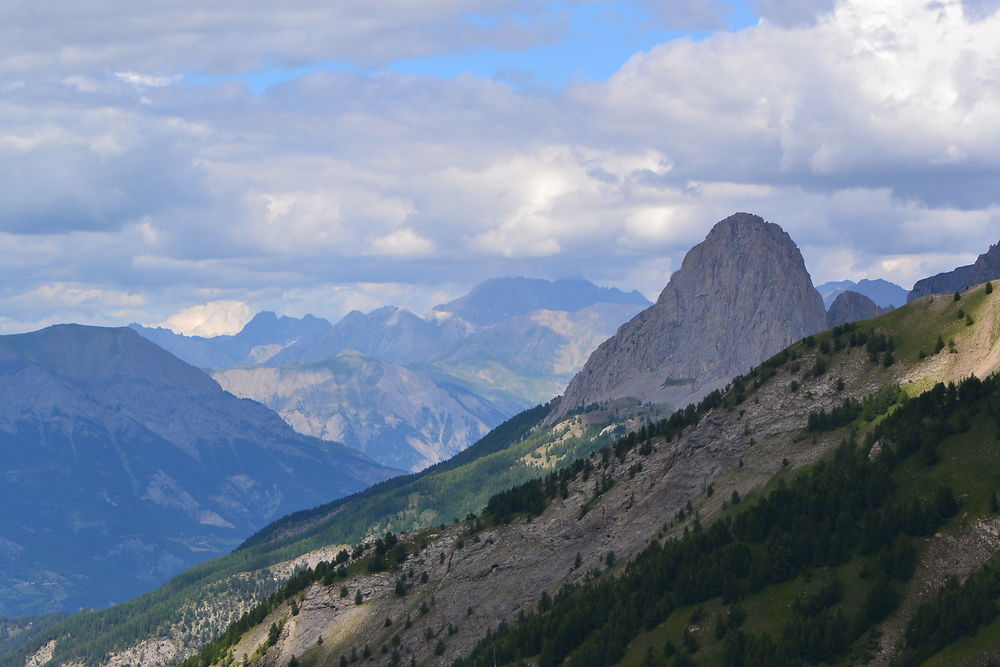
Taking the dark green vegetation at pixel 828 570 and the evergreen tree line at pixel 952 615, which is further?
the dark green vegetation at pixel 828 570

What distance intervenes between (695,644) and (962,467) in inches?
1716

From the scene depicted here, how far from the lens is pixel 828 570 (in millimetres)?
171250

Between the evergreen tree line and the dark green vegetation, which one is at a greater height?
the dark green vegetation

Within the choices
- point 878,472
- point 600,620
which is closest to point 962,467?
point 878,472

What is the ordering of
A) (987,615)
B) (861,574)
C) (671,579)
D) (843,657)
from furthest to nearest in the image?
(671,579) → (861,574) → (843,657) → (987,615)

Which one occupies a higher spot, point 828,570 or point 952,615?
point 828,570

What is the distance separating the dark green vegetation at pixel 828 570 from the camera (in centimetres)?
15312

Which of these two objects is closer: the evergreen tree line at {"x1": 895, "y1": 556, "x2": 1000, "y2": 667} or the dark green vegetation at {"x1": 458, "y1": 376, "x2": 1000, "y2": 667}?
the evergreen tree line at {"x1": 895, "y1": 556, "x2": 1000, "y2": 667}

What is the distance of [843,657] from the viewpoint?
495 feet

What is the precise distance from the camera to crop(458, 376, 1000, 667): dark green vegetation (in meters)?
153

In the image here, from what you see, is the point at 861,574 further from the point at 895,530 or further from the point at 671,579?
the point at 671,579

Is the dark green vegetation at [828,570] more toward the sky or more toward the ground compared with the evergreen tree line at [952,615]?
more toward the sky

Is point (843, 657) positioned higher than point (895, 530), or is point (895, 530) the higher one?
point (895, 530)

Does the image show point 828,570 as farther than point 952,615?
Yes
